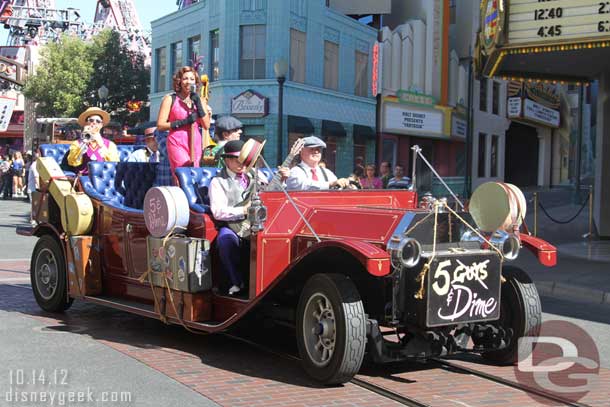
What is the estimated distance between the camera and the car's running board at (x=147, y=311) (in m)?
5.55

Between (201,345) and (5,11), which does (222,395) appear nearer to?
(201,345)

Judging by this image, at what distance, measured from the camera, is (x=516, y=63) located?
14.9 m

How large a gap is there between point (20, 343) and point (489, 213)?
3.84 m

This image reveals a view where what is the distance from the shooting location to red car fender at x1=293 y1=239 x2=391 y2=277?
4.60 m

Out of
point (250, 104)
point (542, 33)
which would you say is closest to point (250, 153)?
point (542, 33)

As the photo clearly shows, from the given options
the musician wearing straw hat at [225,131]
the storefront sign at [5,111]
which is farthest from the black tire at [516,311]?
the storefront sign at [5,111]

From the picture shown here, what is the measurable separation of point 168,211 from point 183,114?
1.67m

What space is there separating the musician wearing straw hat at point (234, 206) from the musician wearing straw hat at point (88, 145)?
260 cm

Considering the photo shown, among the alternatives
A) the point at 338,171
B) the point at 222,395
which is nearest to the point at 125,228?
the point at 222,395

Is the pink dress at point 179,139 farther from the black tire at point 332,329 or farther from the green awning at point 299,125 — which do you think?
the green awning at point 299,125

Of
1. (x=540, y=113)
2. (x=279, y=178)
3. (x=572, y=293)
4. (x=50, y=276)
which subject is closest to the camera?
(x=279, y=178)

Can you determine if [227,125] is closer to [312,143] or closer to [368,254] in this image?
[312,143]

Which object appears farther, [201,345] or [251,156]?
[201,345]

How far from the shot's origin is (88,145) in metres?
8.23
